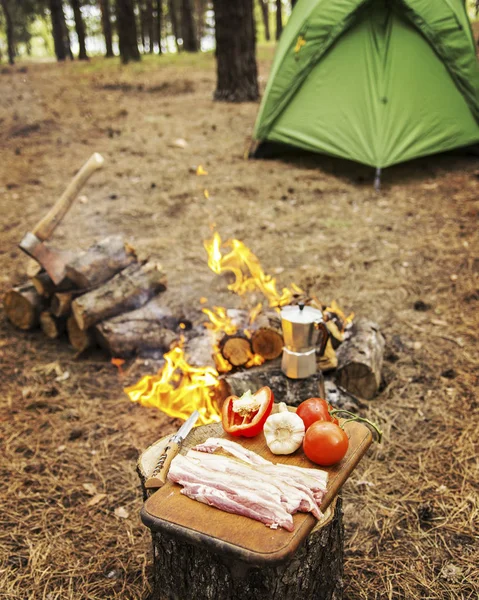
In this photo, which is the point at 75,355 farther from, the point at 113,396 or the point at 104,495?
the point at 104,495

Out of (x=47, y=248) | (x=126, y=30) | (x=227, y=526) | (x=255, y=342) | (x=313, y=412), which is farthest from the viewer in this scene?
(x=126, y=30)

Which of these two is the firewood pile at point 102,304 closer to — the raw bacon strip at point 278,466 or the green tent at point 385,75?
the raw bacon strip at point 278,466

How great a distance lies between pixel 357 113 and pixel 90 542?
21.7 feet

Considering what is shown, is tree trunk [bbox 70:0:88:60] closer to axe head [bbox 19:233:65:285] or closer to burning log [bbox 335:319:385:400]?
axe head [bbox 19:233:65:285]

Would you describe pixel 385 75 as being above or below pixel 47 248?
above

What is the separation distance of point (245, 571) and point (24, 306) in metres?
3.41

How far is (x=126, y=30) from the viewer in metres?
16.8

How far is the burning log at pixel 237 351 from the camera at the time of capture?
3.61 meters

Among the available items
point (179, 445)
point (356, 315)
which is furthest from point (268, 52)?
point (179, 445)

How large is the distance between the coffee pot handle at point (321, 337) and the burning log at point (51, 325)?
7.46 feet

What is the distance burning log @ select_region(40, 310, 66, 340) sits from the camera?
179 inches

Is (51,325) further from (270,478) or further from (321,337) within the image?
(270,478)

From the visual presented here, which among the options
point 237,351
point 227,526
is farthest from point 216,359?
point 227,526

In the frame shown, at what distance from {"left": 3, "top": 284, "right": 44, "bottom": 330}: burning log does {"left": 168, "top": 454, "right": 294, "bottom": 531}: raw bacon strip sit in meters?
2.99
